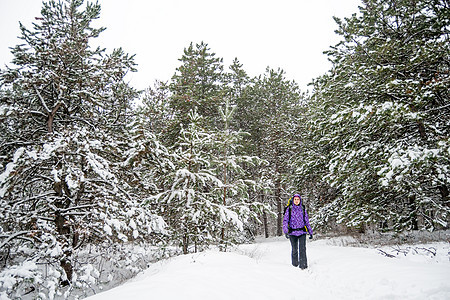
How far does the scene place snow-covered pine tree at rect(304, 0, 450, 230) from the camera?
276 inches

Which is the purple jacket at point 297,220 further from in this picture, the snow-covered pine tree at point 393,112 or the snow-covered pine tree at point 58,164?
the snow-covered pine tree at point 58,164

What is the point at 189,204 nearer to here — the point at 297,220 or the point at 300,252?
the point at 297,220

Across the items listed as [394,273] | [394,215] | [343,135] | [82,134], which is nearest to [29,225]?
[82,134]

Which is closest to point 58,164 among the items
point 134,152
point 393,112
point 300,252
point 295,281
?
point 134,152

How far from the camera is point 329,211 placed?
12.0 metres

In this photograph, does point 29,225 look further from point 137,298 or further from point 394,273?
point 394,273

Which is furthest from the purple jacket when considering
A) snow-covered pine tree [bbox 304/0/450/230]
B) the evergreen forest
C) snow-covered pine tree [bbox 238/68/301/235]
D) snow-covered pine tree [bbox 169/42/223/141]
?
snow-covered pine tree [bbox 238/68/301/235]

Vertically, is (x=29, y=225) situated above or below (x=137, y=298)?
above

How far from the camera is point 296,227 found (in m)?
7.27

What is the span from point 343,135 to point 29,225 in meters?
11.0

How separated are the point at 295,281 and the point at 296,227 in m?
2.02

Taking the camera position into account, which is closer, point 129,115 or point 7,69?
point 7,69

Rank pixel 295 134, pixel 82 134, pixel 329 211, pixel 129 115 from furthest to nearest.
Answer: pixel 295 134 < pixel 329 211 < pixel 129 115 < pixel 82 134

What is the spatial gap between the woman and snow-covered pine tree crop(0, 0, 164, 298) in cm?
399
